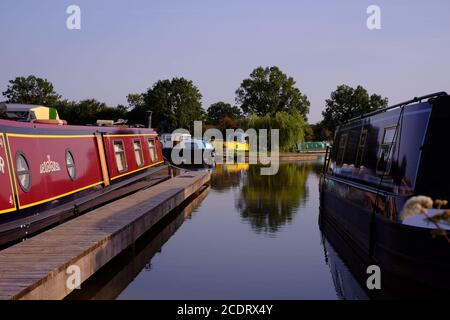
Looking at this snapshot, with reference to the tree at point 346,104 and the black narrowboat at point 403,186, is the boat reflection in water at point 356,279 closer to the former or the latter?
the black narrowboat at point 403,186

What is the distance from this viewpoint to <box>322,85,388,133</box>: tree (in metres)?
80.6

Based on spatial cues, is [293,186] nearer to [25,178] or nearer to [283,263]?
[283,263]

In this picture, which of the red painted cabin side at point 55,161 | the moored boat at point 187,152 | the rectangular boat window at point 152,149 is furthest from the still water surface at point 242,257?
the moored boat at point 187,152

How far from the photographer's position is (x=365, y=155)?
9781mm

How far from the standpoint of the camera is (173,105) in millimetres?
81375

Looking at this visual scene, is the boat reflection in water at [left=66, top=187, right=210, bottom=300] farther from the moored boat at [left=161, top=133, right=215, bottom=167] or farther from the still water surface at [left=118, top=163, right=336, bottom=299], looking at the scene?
the moored boat at [left=161, top=133, right=215, bottom=167]

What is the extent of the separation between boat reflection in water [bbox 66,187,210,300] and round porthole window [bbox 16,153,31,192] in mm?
1595

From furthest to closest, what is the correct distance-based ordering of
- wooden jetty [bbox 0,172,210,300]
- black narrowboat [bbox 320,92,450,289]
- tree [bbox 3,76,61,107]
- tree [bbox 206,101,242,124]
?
tree [bbox 206,101,242,124], tree [bbox 3,76,61,107], black narrowboat [bbox 320,92,450,289], wooden jetty [bbox 0,172,210,300]

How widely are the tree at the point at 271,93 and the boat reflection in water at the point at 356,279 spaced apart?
68476mm

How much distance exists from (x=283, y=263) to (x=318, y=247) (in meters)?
1.69

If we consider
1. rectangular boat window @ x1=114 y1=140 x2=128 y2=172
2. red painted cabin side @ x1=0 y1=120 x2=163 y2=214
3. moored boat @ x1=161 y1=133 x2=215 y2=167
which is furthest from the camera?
moored boat @ x1=161 y1=133 x2=215 y2=167

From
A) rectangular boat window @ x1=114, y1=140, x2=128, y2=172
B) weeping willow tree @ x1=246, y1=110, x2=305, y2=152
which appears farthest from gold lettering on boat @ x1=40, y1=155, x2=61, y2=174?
weeping willow tree @ x1=246, y1=110, x2=305, y2=152

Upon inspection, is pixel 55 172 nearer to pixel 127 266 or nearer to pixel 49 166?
pixel 49 166
